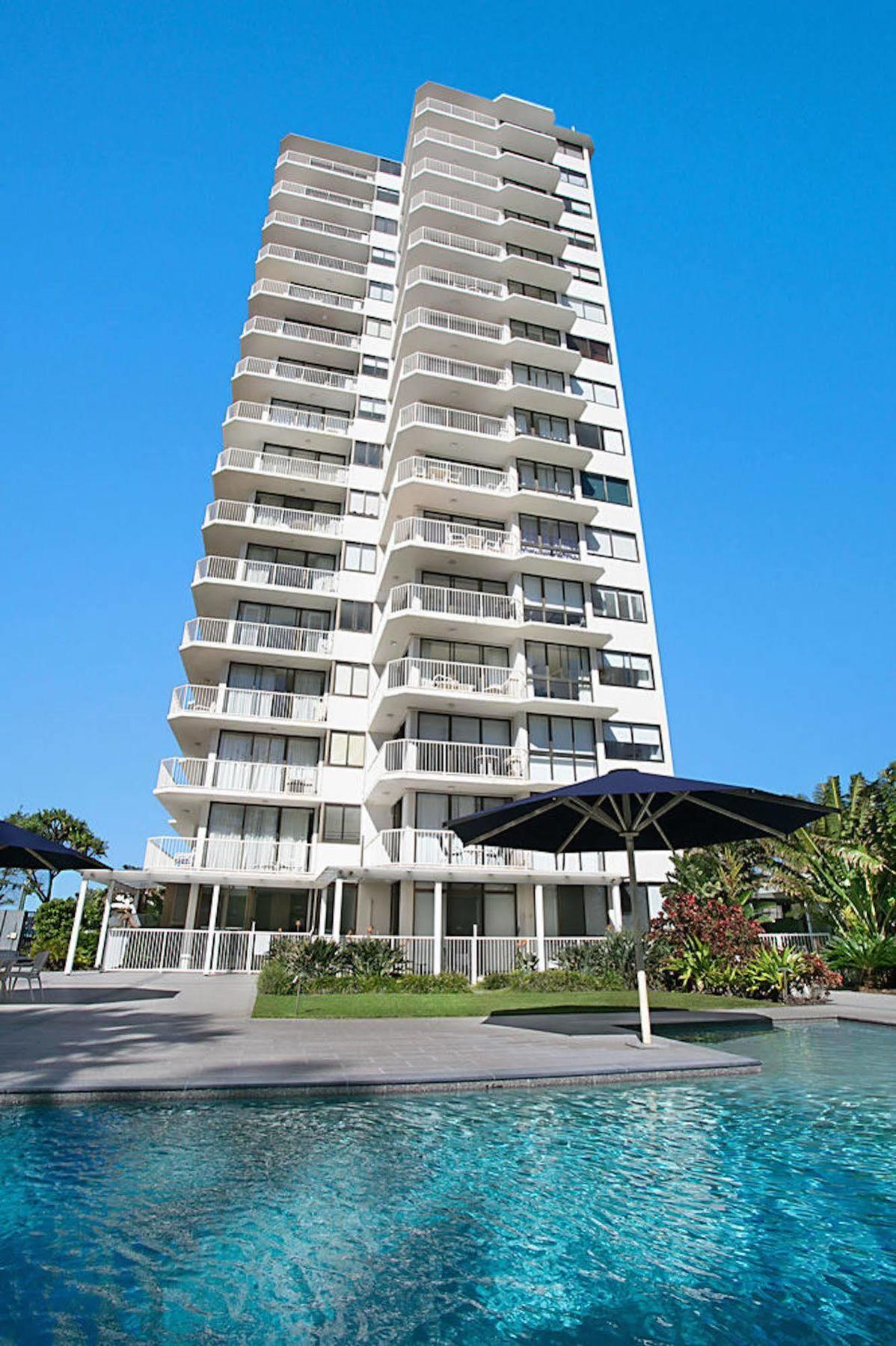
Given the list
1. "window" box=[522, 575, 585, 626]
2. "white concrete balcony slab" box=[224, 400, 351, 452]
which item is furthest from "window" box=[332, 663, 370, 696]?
"white concrete balcony slab" box=[224, 400, 351, 452]

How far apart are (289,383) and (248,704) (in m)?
15.5

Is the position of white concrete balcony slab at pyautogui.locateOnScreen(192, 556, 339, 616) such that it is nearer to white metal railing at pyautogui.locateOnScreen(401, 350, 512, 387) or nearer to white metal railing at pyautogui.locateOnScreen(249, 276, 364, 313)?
white metal railing at pyautogui.locateOnScreen(401, 350, 512, 387)

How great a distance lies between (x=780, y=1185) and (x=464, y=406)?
30845 mm

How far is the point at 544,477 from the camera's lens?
30.8 m

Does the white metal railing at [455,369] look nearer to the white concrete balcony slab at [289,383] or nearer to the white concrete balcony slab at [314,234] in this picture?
the white concrete balcony slab at [289,383]

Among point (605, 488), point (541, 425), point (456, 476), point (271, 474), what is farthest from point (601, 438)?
point (271, 474)

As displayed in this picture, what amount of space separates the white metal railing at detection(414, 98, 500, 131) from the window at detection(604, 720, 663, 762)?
32.6 metres

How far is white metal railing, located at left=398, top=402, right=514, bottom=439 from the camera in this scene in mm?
29844

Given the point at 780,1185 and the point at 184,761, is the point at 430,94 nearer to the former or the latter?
the point at 184,761

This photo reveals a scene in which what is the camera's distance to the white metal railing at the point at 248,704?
27.3m

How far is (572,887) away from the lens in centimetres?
2512

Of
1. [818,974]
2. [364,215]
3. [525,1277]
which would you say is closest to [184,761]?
[818,974]

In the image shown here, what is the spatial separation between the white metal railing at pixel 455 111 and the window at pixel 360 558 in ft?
79.3

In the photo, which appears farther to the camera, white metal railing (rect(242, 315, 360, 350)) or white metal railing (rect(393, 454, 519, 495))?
white metal railing (rect(242, 315, 360, 350))
